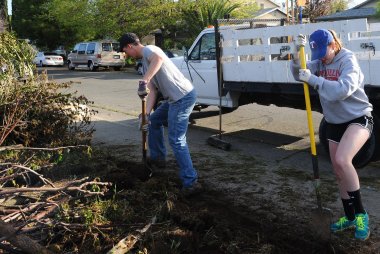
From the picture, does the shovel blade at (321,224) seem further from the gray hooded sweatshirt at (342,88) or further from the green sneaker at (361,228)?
the gray hooded sweatshirt at (342,88)

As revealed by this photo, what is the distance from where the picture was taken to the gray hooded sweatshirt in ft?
11.6

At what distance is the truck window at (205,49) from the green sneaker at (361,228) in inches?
213

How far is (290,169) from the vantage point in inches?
237

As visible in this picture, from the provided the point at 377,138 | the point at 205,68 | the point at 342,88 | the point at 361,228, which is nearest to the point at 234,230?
the point at 361,228

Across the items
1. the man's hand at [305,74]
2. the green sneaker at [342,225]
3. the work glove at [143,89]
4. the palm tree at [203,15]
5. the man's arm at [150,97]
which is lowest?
the green sneaker at [342,225]

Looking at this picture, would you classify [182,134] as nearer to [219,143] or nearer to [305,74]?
[305,74]

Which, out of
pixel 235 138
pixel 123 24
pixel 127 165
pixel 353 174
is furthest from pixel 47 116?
pixel 123 24

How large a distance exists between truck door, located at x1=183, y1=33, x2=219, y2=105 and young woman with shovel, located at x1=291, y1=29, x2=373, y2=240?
4.80 meters

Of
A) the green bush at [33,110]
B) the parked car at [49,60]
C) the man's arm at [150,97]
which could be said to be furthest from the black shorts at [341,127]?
the parked car at [49,60]

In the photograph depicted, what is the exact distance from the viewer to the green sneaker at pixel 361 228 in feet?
12.4

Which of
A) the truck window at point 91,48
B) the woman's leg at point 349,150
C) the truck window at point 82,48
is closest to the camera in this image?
the woman's leg at point 349,150

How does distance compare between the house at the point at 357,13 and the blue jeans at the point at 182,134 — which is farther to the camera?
the house at the point at 357,13

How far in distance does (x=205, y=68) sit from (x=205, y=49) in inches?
15.6

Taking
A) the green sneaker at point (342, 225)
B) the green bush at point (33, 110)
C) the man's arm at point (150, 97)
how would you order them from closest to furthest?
the green sneaker at point (342, 225), the man's arm at point (150, 97), the green bush at point (33, 110)
